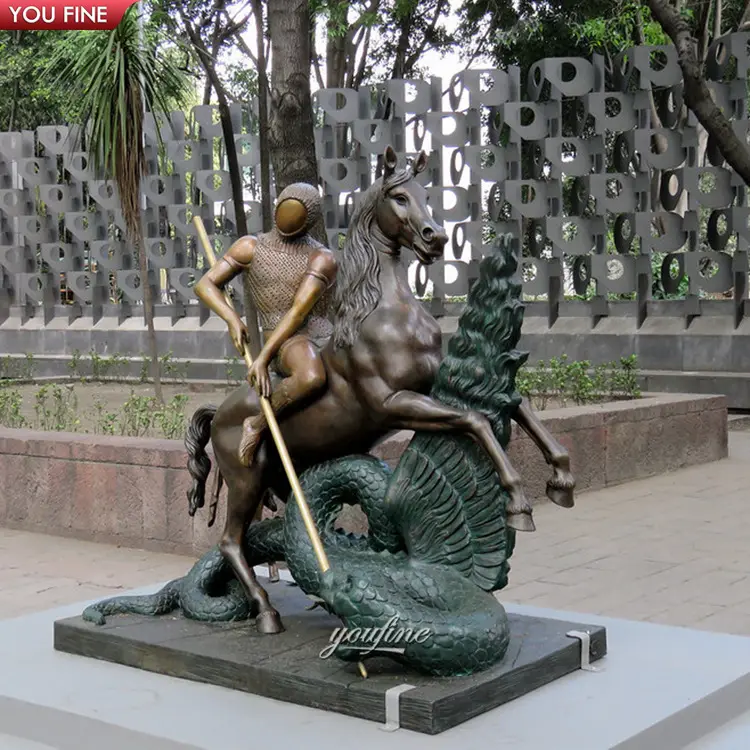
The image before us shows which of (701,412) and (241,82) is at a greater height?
(241,82)

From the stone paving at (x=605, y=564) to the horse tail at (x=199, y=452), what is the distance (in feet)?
6.75

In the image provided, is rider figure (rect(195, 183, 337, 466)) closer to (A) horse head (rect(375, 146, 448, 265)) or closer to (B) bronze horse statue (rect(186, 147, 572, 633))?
(B) bronze horse statue (rect(186, 147, 572, 633))

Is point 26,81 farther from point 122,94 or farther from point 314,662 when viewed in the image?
point 314,662

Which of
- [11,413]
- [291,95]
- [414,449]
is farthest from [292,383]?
[11,413]

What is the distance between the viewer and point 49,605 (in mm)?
6324

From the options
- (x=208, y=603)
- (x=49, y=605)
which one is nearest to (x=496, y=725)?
(x=208, y=603)

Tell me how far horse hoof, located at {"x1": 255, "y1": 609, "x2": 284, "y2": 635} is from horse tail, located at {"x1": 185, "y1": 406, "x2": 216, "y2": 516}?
0.59m

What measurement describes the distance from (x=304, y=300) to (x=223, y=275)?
347 millimetres

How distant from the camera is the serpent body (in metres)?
3.64

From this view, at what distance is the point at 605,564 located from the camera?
7070mm

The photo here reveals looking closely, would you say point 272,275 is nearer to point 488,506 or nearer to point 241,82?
point 488,506

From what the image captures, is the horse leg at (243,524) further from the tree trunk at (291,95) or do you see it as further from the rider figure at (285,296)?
the tree trunk at (291,95)

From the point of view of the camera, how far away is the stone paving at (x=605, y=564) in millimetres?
6203

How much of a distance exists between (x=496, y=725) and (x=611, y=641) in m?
1.00
